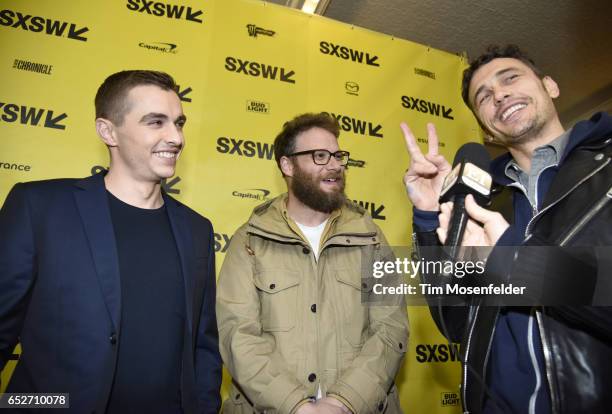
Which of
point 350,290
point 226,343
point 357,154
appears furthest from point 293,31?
point 226,343

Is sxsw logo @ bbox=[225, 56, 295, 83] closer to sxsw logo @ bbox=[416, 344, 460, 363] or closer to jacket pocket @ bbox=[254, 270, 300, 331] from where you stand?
jacket pocket @ bbox=[254, 270, 300, 331]

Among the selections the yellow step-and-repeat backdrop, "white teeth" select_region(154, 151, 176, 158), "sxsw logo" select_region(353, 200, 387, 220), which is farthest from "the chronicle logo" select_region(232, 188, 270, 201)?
"white teeth" select_region(154, 151, 176, 158)

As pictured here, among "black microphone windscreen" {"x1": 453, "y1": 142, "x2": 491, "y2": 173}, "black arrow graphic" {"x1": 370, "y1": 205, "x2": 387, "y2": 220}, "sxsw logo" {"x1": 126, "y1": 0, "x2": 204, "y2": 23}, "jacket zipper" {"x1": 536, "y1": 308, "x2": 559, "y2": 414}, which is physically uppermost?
"sxsw logo" {"x1": 126, "y1": 0, "x2": 204, "y2": 23}

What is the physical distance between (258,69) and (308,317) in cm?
180

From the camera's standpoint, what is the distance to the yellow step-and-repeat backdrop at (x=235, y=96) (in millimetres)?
2260

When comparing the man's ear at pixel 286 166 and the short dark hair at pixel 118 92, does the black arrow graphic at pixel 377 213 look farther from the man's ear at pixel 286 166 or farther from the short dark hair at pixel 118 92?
the short dark hair at pixel 118 92

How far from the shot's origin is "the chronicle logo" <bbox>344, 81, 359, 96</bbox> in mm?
2941

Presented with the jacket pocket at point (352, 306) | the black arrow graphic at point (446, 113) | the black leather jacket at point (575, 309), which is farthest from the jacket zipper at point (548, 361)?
the black arrow graphic at point (446, 113)

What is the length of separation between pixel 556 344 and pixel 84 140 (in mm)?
2466

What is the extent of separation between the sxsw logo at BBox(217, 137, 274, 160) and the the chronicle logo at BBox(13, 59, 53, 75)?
3.48ft

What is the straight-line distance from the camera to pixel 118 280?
1.32 metres

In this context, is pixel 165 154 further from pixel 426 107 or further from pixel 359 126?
pixel 426 107

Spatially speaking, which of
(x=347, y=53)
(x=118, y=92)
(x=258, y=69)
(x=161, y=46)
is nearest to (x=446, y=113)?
(x=347, y=53)

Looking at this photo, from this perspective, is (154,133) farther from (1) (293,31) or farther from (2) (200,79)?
(1) (293,31)
